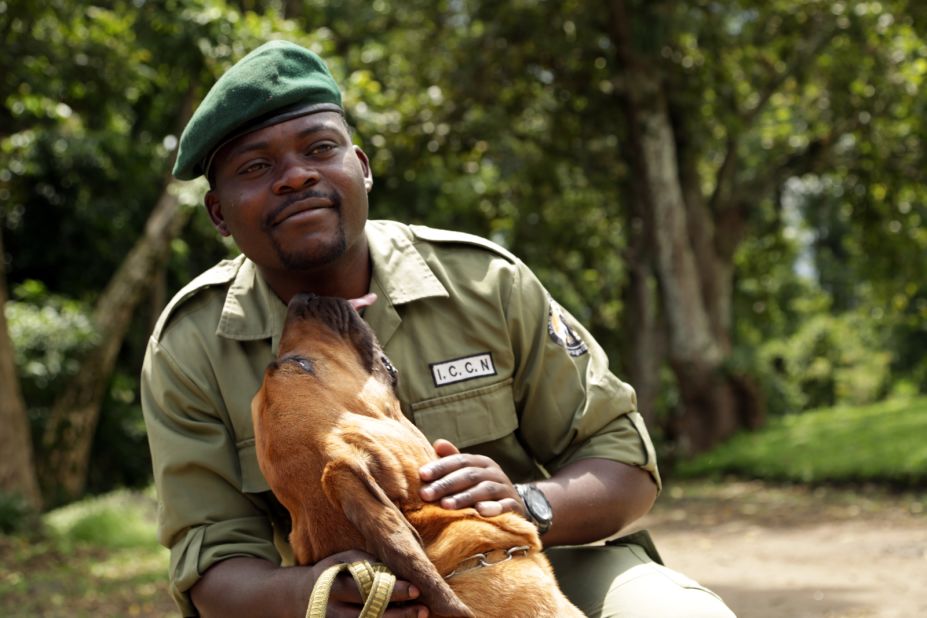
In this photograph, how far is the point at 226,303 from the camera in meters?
3.01

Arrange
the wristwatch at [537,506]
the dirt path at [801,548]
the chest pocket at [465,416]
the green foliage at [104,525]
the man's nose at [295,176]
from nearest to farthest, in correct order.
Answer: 1. the wristwatch at [537,506]
2. the man's nose at [295,176]
3. the chest pocket at [465,416]
4. the dirt path at [801,548]
5. the green foliage at [104,525]

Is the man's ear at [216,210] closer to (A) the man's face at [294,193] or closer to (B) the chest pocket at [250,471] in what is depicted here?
(A) the man's face at [294,193]

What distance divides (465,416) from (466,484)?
58 centimetres

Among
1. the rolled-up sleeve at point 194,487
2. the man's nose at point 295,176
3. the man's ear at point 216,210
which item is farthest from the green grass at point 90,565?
the man's nose at point 295,176

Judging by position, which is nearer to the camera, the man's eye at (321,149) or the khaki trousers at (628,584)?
the khaki trousers at (628,584)

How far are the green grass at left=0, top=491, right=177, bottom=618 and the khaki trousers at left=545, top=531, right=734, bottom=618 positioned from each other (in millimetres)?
4698

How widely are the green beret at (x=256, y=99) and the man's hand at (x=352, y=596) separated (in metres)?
1.13

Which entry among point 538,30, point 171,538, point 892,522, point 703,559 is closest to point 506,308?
point 171,538

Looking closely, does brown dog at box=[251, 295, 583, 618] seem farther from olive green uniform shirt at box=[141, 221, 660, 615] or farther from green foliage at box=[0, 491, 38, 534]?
green foliage at box=[0, 491, 38, 534]

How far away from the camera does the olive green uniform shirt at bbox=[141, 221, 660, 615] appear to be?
9.27 ft

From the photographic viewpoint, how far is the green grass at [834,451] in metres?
11.3

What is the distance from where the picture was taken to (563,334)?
3080 millimetres

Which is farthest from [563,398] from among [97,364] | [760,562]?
[97,364]

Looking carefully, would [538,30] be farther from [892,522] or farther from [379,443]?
[379,443]
